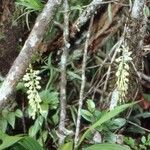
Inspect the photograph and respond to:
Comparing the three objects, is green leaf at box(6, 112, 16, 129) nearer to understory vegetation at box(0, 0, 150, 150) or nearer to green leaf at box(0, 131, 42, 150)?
understory vegetation at box(0, 0, 150, 150)

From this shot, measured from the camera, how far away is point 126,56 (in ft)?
6.60

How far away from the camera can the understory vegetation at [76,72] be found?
203cm

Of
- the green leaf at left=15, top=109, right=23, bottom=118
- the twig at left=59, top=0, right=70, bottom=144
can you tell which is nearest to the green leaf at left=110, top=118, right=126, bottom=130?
the twig at left=59, top=0, right=70, bottom=144

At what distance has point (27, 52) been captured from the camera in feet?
6.60

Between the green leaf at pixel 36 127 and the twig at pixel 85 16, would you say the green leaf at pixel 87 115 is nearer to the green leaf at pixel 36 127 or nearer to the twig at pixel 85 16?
the green leaf at pixel 36 127

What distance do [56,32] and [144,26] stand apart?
512 mm

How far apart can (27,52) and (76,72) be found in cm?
36

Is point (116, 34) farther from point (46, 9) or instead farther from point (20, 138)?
point (20, 138)

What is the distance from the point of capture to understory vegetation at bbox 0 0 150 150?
2.03m

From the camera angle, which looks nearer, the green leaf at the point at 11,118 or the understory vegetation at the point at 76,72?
the understory vegetation at the point at 76,72

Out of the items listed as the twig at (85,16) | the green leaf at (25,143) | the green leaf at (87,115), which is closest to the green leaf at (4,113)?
the green leaf at (25,143)

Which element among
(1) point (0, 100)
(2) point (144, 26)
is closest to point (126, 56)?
(2) point (144, 26)

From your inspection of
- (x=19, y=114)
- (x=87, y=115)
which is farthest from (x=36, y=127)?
(x=87, y=115)

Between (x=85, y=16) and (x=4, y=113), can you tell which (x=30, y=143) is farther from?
(x=85, y=16)
